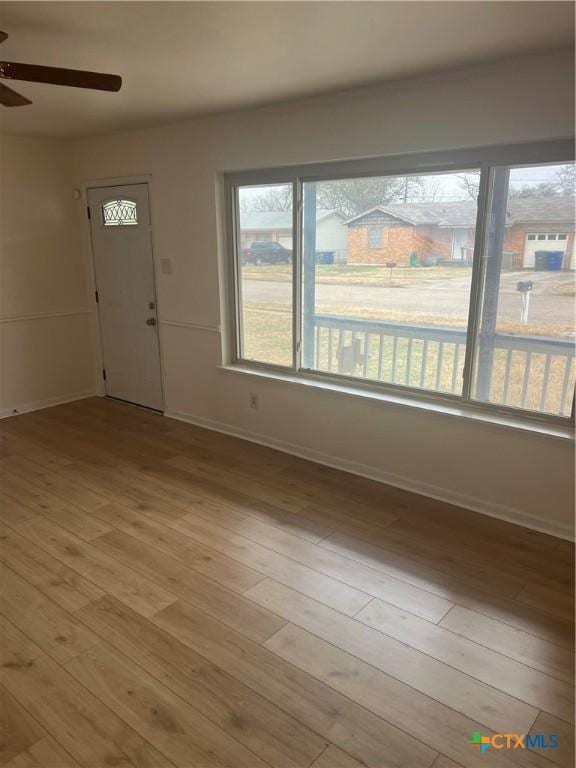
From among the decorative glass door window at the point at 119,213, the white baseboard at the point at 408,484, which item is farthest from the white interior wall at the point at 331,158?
the decorative glass door window at the point at 119,213

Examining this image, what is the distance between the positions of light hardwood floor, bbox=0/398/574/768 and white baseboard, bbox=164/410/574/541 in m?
0.08

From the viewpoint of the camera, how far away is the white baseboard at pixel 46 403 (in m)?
4.79

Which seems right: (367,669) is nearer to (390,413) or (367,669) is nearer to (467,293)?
(390,413)

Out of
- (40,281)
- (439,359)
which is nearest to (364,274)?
(439,359)

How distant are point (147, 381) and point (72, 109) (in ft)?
7.57

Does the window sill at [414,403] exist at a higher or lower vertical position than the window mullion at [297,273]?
lower

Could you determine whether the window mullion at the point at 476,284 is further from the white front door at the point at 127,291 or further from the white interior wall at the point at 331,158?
the white front door at the point at 127,291

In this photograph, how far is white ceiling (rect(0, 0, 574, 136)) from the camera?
1.89m

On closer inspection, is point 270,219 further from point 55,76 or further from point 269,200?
point 55,76

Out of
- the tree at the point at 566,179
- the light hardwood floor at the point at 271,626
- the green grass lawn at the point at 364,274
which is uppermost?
the tree at the point at 566,179

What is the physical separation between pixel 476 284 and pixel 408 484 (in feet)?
4.29

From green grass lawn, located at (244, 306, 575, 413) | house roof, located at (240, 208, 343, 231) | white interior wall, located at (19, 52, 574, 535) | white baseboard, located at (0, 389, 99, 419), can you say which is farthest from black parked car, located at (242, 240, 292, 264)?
white baseboard, located at (0, 389, 99, 419)

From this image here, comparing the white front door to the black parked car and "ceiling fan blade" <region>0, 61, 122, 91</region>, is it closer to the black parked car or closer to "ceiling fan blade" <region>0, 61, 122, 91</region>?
the black parked car

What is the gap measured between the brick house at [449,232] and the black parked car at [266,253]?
53 centimetres
